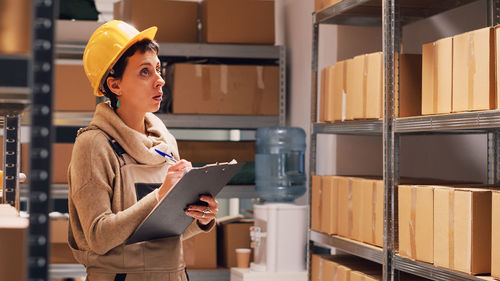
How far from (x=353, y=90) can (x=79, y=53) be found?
83.9 inches

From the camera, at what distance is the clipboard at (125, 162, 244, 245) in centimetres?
193

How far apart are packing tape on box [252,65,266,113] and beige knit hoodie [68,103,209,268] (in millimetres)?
3047

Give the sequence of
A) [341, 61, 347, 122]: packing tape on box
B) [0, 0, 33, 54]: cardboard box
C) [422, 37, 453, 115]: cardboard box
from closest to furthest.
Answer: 1. [0, 0, 33, 54]: cardboard box
2. [422, 37, 453, 115]: cardboard box
3. [341, 61, 347, 122]: packing tape on box

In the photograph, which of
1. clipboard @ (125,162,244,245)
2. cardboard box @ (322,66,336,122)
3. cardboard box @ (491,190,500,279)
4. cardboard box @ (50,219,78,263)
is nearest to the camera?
clipboard @ (125,162,244,245)

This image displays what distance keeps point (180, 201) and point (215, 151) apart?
316 cm

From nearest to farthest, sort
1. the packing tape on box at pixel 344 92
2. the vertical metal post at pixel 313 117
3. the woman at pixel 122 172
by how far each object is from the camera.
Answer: the woman at pixel 122 172, the packing tape on box at pixel 344 92, the vertical metal post at pixel 313 117

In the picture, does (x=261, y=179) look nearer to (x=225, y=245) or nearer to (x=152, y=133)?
(x=225, y=245)

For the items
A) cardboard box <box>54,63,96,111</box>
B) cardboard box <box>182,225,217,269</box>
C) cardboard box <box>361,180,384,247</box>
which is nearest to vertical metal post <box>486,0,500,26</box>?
cardboard box <box>361,180,384,247</box>

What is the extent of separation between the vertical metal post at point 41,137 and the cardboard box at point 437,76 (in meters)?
2.02

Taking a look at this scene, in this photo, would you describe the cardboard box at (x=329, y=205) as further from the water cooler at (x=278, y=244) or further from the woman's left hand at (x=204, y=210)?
the woman's left hand at (x=204, y=210)

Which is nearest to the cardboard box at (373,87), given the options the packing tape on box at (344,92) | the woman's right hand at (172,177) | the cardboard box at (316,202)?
the packing tape on box at (344,92)

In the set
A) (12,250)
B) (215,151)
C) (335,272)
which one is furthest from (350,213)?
(12,250)

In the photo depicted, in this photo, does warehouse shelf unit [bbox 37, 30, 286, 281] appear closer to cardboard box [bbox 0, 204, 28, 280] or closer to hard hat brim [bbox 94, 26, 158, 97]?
hard hat brim [bbox 94, 26, 158, 97]

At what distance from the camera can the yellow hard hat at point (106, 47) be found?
2201 millimetres
